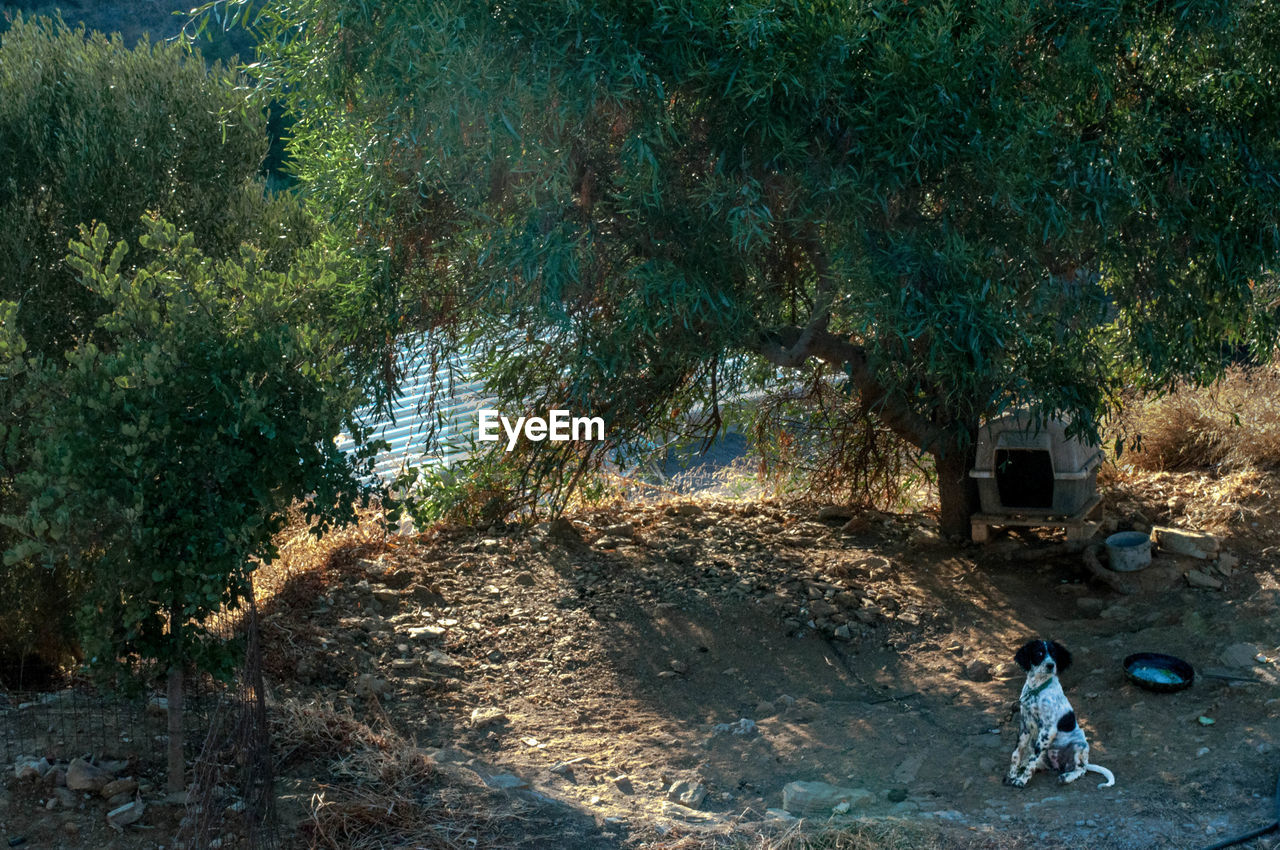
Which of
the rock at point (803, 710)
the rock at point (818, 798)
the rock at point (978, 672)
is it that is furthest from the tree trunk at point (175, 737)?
the rock at point (978, 672)

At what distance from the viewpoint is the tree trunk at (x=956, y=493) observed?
7172 mm

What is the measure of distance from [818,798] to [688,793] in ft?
1.84

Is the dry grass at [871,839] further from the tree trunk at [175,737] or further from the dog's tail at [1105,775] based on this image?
the tree trunk at [175,737]

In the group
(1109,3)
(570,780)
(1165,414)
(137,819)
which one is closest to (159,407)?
(137,819)

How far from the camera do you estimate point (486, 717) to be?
560 cm

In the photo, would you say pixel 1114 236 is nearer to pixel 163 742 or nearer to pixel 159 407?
pixel 159 407

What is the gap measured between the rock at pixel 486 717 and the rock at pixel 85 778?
171cm

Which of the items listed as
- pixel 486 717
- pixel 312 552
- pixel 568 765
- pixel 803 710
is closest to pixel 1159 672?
pixel 803 710

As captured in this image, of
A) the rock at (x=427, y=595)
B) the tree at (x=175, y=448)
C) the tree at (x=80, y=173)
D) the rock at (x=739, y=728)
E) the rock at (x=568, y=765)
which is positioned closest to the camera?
the tree at (x=175, y=448)

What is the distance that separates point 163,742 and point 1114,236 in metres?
4.57

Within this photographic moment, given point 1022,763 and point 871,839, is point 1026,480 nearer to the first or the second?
point 1022,763

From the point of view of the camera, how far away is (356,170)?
515cm

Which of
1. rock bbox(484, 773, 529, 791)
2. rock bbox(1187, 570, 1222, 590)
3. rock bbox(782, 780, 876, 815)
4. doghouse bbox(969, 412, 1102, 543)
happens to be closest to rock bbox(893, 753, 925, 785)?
rock bbox(782, 780, 876, 815)

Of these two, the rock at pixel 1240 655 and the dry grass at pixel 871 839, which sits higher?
the rock at pixel 1240 655
